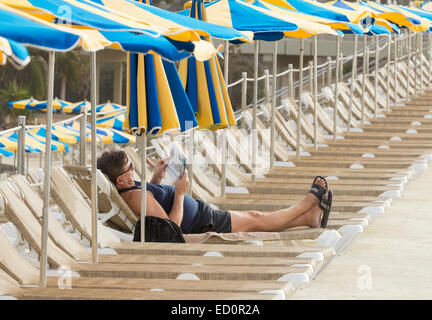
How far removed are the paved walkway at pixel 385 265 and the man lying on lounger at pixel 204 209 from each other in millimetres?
421

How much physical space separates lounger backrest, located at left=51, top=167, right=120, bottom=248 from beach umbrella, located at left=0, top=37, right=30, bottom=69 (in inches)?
89.0

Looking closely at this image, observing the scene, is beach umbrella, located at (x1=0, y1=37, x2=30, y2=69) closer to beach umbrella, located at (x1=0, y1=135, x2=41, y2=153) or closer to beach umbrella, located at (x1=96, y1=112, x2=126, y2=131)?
beach umbrella, located at (x1=0, y1=135, x2=41, y2=153)

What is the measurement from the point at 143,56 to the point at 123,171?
2.81 feet

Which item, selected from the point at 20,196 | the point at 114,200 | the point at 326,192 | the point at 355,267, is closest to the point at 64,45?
the point at 20,196

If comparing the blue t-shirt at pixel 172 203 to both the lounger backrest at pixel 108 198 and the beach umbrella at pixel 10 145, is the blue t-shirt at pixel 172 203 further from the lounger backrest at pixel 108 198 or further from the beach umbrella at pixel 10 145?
the beach umbrella at pixel 10 145

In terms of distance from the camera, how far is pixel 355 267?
6086mm

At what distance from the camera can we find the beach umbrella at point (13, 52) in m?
2.82

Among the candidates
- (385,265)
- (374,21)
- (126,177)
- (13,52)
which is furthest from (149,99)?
(374,21)

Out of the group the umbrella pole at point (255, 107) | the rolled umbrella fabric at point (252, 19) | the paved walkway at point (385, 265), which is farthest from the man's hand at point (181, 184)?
the umbrella pole at point (255, 107)

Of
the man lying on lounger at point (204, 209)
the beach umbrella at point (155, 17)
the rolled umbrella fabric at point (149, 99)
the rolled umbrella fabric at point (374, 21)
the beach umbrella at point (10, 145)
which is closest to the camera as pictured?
the beach umbrella at point (155, 17)

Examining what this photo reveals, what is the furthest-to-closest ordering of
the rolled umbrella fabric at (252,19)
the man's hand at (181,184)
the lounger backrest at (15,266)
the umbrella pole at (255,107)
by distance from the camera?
the umbrella pole at (255,107) → the rolled umbrella fabric at (252,19) → the man's hand at (181,184) → the lounger backrest at (15,266)

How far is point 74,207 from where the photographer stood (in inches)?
209

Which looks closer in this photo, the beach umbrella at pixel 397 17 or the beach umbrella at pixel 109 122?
the beach umbrella at pixel 397 17
